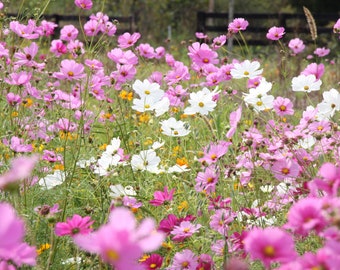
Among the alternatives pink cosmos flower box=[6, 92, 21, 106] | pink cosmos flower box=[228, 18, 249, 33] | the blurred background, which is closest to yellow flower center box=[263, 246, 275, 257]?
pink cosmos flower box=[6, 92, 21, 106]

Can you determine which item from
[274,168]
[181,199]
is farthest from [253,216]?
[181,199]

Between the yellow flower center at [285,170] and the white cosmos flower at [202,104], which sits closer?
the yellow flower center at [285,170]

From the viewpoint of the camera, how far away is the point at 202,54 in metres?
2.33

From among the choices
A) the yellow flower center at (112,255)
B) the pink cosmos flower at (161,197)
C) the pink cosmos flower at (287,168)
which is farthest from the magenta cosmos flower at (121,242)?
the pink cosmos flower at (287,168)

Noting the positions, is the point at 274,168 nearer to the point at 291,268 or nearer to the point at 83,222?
the point at 83,222

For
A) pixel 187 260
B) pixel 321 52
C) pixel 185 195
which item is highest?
pixel 187 260

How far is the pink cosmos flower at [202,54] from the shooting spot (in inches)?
91.4

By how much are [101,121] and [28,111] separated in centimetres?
66

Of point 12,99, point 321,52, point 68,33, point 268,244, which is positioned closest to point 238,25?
point 68,33

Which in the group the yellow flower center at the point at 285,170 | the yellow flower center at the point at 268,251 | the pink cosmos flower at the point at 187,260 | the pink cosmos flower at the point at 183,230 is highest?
the yellow flower center at the point at 268,251

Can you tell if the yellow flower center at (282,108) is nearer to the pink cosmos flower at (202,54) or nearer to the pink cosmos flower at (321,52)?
the pink cosmos flower at (202,54)

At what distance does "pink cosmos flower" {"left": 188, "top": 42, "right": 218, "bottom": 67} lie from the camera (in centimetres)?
232

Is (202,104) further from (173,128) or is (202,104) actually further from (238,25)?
(238,25)

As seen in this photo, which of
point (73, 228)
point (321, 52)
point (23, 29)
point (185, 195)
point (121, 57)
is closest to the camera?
point (73, 228)
